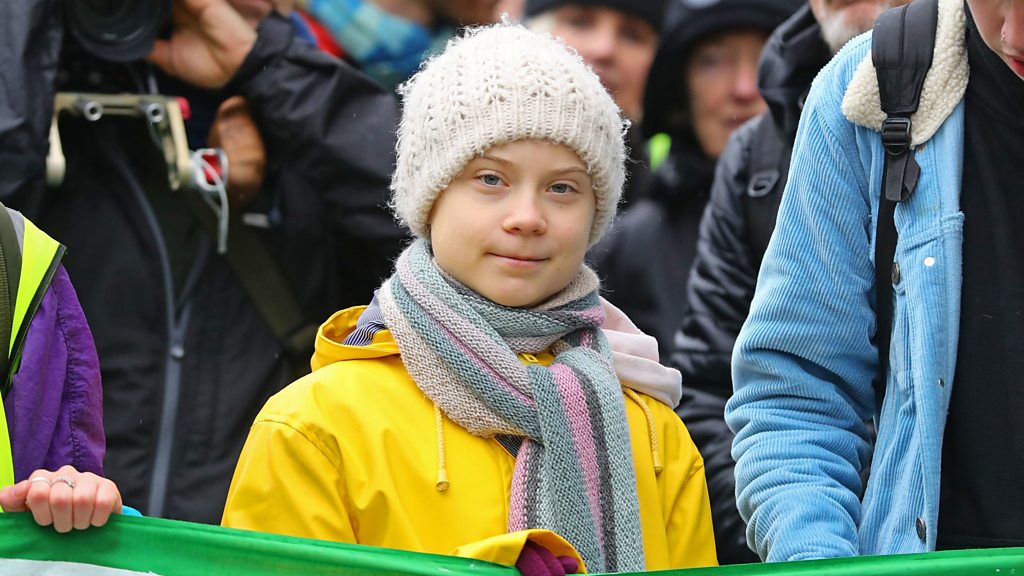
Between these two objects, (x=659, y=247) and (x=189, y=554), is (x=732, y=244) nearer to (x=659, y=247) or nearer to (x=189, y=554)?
(x=659, y=247)

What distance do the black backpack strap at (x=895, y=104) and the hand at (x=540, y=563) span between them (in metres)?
0.64

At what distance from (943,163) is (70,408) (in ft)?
5.15

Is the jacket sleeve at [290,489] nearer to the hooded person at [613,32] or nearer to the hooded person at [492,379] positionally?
the hooded person at [492,379]

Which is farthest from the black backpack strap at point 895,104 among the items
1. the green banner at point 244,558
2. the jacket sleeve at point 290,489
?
the jacket sleeve at point 290,489

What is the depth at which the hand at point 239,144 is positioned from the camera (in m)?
4.96

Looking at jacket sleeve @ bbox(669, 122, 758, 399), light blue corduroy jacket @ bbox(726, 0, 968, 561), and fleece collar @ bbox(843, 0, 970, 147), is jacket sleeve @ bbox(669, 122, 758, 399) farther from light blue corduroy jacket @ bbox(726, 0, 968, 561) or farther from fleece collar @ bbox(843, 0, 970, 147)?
fleece collar @ bbox(843, 0, 970, 147)

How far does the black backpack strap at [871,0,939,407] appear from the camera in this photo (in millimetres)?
2848

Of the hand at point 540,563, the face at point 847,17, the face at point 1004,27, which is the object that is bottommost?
the hand at point 540,563

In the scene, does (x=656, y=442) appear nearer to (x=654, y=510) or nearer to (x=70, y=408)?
(x=654, y=510)

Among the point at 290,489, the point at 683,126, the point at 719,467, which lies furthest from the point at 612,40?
the point at 290,489

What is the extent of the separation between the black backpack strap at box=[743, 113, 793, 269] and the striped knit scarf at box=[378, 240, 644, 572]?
155 cm

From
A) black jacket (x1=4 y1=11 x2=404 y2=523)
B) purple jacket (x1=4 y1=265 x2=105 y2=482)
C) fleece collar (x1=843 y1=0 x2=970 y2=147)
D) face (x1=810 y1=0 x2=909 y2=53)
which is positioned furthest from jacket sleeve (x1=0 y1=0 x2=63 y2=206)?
fleece collar (x1=843 y1=0 x2=970 y2=147)

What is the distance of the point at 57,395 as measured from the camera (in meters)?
3.20

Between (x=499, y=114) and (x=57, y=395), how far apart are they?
92cm
